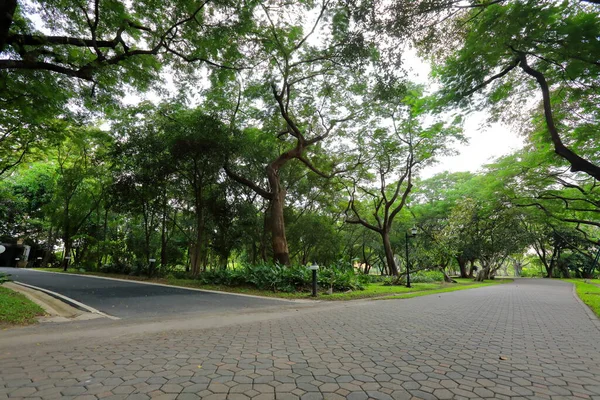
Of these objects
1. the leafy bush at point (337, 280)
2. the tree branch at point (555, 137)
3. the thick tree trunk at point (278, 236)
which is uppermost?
the tree branch at point (555, 137)

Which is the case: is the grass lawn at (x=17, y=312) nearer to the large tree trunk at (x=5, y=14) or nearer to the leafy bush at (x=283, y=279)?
the large tree trunk at (x=5, y=14)

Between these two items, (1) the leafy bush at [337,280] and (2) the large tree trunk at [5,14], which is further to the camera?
(1) the leafy bush at [337,280]

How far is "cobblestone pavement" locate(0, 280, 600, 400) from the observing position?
2627mm

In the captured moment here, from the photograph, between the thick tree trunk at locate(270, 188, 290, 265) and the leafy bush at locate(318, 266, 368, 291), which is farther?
the thick tree trunk at locate(270, 188, 290, 265)

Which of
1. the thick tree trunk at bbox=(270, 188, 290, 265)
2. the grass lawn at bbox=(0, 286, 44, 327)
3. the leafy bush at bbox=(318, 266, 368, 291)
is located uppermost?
the thick tree trunk at bbox=(270, 188, 290, 265)

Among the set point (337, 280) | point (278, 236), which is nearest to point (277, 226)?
point (278, 236)

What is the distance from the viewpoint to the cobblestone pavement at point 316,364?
2627mm

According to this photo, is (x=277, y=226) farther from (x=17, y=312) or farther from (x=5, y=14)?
(x=5, y=14)

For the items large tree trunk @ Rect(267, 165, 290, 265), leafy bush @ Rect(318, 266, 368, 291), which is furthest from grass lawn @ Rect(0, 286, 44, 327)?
large tree trunk @ Rect(267, 165, 290, 265)

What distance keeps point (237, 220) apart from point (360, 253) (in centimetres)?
2671

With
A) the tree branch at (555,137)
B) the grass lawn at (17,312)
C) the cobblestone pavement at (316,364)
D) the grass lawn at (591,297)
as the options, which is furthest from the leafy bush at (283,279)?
the tree branch at (555,137)

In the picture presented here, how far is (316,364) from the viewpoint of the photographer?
333 centimetres

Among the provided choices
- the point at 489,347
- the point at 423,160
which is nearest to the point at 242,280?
the point at 489,347

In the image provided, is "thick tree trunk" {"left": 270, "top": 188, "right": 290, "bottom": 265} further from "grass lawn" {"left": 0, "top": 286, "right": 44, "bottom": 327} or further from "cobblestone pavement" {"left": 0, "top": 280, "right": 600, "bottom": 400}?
"grass lawn" {"left": 0, "top": 286, "right": 44, "bottom": 327}
